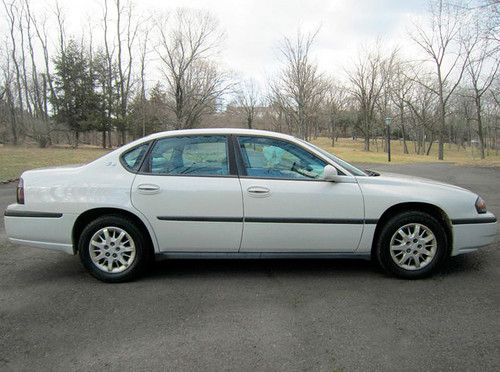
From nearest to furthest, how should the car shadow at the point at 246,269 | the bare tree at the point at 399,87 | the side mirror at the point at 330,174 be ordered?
1. the side mirror at the point at 330,174
2. the car shadow at the point at 246,269
3. the bare tree at the point at 399,87

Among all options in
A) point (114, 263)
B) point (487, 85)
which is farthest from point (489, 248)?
point (487, 85)

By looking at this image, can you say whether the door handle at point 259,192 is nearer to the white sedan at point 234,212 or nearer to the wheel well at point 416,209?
the white sedan at point 234,212

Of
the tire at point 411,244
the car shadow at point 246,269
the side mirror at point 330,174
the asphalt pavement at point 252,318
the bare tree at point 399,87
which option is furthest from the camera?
the bare tree at point 399,87

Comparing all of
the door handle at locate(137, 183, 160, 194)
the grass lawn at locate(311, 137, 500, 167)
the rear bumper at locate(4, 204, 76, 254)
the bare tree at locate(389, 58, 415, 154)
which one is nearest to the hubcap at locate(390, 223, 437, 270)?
the door handle at locate(137, 183, 160, 194)

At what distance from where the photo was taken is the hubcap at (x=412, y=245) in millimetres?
3783

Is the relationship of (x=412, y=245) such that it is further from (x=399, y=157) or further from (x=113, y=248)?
(x=399, y=157)

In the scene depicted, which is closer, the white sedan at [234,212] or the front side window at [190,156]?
the white sedan at [234,212]

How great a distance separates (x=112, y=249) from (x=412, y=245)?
310cm

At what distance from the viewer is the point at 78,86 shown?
38.1 metres

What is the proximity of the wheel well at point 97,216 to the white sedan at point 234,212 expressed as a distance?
0.04ft

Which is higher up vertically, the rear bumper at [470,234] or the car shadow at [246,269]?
the rear bumper at [470,234]

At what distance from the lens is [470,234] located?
3.86m

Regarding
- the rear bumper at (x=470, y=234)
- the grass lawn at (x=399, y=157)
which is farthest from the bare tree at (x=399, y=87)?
the rear bumper at (x=470, y=234)

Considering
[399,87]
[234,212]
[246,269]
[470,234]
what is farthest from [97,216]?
[399,87]
